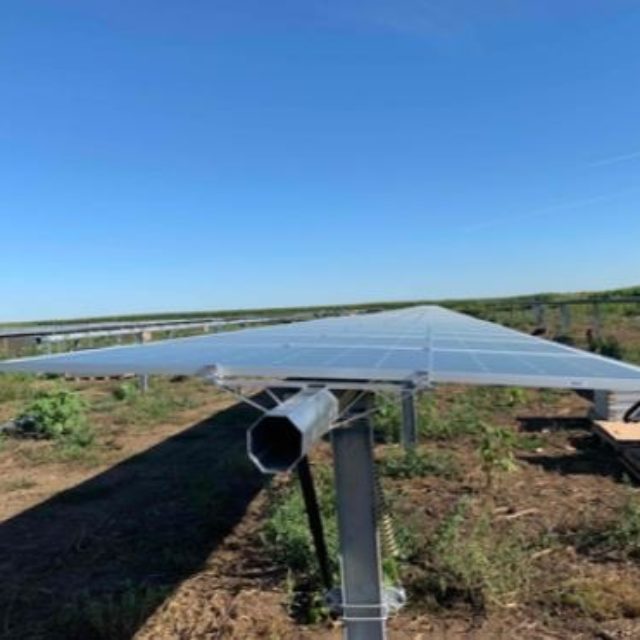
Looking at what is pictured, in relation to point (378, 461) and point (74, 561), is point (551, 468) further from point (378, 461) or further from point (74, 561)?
point (74, 561)

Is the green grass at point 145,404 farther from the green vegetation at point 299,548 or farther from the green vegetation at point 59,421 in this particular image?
the green vegetation at point 299,548

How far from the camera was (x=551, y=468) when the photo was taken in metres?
8.34

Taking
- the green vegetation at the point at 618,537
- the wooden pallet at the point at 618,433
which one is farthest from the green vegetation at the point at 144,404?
the green vegetation at the point at 618,537

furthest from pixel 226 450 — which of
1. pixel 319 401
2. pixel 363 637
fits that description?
pixel 319 401

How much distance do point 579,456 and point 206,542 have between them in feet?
14.8

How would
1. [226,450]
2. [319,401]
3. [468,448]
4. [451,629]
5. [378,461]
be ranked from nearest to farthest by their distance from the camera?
[319,401], [451,629], [378,461], [468,448], [226,450]

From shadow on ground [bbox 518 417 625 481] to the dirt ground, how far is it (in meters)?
0.02

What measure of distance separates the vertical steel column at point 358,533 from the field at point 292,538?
4.23 feet

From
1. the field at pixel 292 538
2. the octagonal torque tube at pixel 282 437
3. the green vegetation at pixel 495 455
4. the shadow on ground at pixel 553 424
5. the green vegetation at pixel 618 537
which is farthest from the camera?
the shadow on ground at pixel 553 424

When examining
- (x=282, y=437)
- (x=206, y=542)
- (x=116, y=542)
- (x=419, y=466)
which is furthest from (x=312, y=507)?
(x=419, y=466)

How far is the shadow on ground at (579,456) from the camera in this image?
26.9ft

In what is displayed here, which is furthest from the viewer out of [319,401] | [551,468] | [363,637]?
[551,468]

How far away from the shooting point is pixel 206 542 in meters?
6.40

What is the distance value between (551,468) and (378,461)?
6.06 feet
